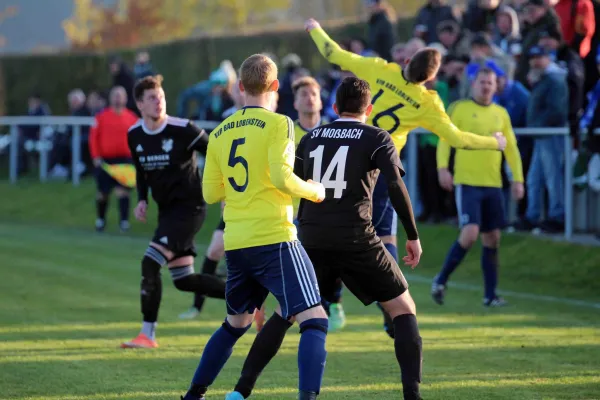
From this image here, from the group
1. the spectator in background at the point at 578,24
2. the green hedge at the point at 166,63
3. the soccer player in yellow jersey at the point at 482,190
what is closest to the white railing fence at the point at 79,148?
the spectator in background at the point at 578,24

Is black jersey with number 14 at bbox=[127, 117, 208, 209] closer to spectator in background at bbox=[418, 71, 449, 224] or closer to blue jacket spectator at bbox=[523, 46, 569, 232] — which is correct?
blue jacket spectator at bbox=[523, 46, 569, 232]

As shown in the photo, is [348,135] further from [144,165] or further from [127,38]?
[127,38]

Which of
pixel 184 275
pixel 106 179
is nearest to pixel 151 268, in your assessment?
pixel 184 275

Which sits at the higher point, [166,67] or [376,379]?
[166,67]

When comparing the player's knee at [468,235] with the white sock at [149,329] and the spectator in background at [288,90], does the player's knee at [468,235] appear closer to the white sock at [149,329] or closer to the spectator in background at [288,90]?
the white sock at [149,329]

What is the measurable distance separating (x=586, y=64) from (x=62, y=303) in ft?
25.6

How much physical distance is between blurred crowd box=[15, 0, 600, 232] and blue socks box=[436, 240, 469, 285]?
7.83ft

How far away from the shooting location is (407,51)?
1350 cm

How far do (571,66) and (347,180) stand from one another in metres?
8.77

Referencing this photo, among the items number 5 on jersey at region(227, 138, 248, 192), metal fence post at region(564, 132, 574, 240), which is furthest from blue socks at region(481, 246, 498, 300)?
number 5 on jersey at region(227, 138, 248, 192)

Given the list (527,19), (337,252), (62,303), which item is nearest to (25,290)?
(62,303)

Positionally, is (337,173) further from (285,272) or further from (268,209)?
(285,272)

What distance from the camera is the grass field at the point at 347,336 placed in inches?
311

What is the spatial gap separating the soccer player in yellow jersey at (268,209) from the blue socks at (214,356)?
1.23 ft
